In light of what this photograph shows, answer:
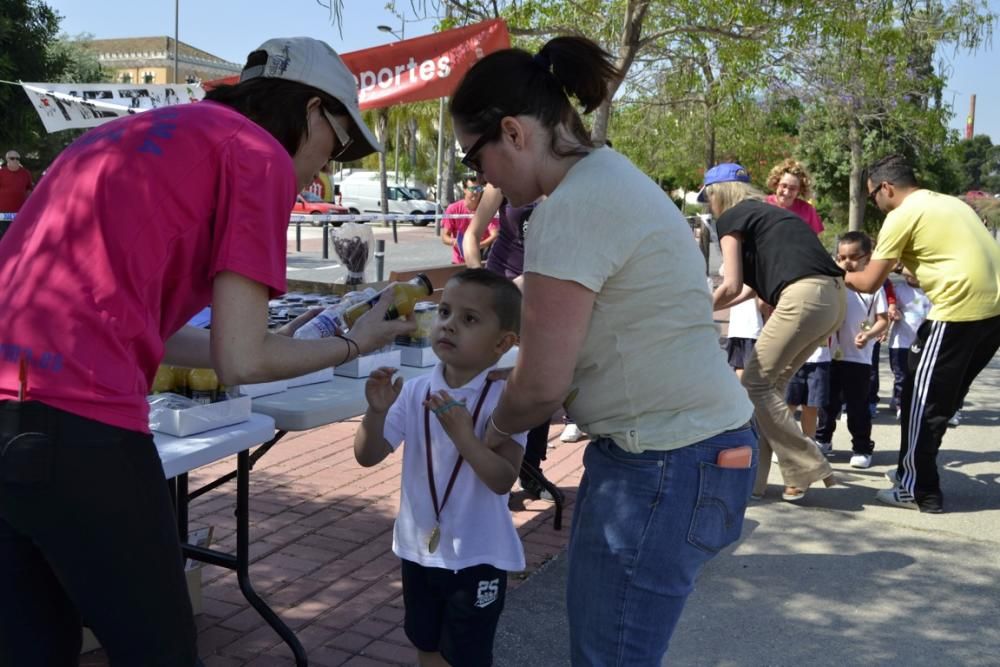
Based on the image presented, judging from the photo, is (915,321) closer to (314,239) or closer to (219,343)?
(219,343)

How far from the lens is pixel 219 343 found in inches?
71.1

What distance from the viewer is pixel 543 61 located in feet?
6.86

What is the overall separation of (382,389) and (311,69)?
1047 millimetres

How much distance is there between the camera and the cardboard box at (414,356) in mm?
3971

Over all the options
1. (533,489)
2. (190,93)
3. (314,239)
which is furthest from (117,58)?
(533,489)

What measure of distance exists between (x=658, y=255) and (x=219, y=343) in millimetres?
845

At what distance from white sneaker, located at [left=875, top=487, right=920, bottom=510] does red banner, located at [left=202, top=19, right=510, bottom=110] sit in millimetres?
3617

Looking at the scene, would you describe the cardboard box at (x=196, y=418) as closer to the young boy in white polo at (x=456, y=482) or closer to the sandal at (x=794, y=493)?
the young boy in white polo at (x=456, y=482)

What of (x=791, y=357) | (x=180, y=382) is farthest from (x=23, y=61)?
(x=180, y=382)

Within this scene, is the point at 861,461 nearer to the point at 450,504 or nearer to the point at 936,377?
the point at 936,377

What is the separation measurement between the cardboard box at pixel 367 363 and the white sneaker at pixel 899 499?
3.12 m

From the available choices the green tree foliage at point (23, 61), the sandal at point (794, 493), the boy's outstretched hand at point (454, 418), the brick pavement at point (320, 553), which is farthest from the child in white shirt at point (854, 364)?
the green tree foliage at point (23, 61)

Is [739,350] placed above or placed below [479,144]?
below

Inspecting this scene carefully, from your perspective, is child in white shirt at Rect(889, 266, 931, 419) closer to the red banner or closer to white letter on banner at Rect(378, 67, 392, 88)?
the red banner
